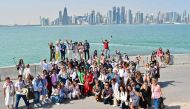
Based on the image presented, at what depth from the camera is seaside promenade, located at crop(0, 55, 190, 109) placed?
16.6 meters

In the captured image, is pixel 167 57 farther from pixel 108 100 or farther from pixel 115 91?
pixel 115 91

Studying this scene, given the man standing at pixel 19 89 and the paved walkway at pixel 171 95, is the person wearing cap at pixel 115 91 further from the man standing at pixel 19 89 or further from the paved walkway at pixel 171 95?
the man standing at pixel 19 89

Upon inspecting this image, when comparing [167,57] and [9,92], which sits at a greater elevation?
[167,57]

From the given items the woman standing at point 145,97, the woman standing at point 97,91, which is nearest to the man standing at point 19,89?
the woman standing at point 97,91

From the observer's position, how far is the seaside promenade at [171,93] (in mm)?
16578

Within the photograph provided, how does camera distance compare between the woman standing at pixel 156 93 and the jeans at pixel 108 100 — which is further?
the jeans at pixel 108 100

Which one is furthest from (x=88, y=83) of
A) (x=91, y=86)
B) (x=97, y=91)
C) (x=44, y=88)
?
(x=44, y=88)

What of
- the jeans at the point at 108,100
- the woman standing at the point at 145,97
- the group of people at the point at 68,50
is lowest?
the jeans at the point at 108,100

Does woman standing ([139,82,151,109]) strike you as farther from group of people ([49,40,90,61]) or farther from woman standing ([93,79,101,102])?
group of people ([49,40,90,61])

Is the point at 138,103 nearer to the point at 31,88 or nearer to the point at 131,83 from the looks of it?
the point at 131,83

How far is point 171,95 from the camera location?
18266 millimetres

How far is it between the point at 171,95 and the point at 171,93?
448 mm

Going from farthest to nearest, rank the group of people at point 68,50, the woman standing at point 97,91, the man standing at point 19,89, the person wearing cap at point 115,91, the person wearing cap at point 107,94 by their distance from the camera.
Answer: the group of people at point 68,50, the woman standing at point 97,91, the person wearing cap at point 107,94, the person wearing cap at point 115,91, the man standing at point 19,89

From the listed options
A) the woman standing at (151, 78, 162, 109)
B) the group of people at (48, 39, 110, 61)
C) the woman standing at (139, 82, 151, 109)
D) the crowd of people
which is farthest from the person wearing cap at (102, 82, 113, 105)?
the group of people at (48, 39, 110, 61)
